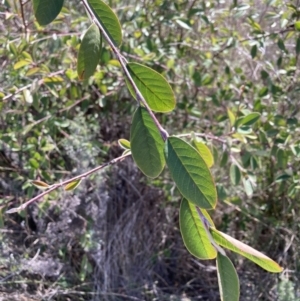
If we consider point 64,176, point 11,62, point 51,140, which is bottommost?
point 64,176

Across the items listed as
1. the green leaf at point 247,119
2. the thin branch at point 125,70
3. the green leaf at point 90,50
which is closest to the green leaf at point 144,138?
the thin branch at point 125,70

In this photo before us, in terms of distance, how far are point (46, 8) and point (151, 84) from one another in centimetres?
19

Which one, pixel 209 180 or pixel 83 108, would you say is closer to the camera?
pixel 209 180

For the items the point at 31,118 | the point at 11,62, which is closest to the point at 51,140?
the point at 31,118

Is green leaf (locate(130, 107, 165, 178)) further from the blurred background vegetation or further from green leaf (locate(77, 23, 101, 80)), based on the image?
the blurred background vegetation

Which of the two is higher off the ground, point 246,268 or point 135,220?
point 135,220

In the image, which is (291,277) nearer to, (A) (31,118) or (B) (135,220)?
(B) (135,220)

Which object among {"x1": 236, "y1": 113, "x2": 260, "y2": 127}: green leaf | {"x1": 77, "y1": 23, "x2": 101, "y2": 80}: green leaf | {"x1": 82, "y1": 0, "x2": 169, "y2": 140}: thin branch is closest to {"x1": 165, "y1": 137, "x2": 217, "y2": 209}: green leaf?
{"x1": 82, "y1": 0, "x2": 169, "y2": 140}: thin branch

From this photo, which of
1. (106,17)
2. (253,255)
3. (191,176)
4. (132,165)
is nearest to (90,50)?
(106,17)

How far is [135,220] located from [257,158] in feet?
2.01

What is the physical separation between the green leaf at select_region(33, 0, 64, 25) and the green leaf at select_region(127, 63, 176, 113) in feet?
0.45

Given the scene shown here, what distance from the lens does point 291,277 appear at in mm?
1937

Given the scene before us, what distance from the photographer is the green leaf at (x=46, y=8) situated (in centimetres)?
67

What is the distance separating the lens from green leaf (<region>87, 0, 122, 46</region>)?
2.17 ft
